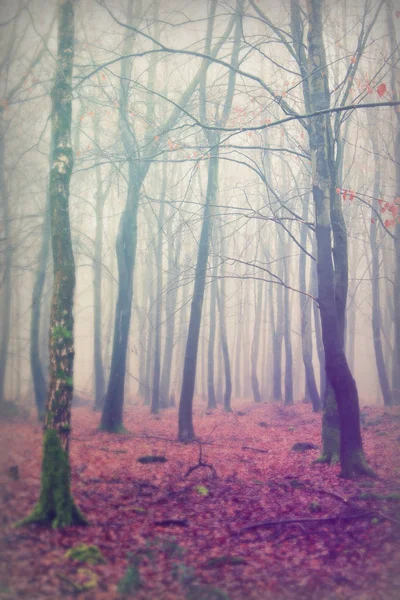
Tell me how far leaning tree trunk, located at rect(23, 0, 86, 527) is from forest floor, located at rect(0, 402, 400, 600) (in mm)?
343

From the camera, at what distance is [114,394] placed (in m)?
10.9

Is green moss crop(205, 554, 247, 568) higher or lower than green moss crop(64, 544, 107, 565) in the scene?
lower

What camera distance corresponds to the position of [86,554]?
3.90 metres

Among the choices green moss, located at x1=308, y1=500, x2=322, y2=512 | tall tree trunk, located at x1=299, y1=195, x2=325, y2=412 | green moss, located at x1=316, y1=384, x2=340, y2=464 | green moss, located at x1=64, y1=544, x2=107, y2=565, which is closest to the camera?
green moss, located at x1=64, y1=544, x2=107, y2=565

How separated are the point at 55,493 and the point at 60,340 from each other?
193 centimetres

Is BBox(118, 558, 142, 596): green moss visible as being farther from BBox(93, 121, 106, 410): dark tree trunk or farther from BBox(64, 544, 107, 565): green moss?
BBox(93, 121, 106, 410): dark tree trunk

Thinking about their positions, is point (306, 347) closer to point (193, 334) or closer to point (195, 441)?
point (193, 334)

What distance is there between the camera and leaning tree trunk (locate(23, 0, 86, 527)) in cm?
456

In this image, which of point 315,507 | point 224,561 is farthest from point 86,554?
point 315,507

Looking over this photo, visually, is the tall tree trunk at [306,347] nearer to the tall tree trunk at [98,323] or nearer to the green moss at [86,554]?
the tall tree trunk at [98,323]

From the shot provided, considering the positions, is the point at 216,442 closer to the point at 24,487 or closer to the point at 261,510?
the point at 261,510

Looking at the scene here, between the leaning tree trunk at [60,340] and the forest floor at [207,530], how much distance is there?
343mm

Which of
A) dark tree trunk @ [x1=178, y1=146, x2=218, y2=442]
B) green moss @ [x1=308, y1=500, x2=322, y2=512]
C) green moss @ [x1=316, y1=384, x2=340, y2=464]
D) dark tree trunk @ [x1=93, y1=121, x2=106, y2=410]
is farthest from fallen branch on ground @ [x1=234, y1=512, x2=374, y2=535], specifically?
dark tree trunk @ [x1=93, y1=121, x2=106, y2=410]

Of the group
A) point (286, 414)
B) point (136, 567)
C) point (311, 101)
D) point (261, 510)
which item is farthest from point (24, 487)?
point (286, 414)
